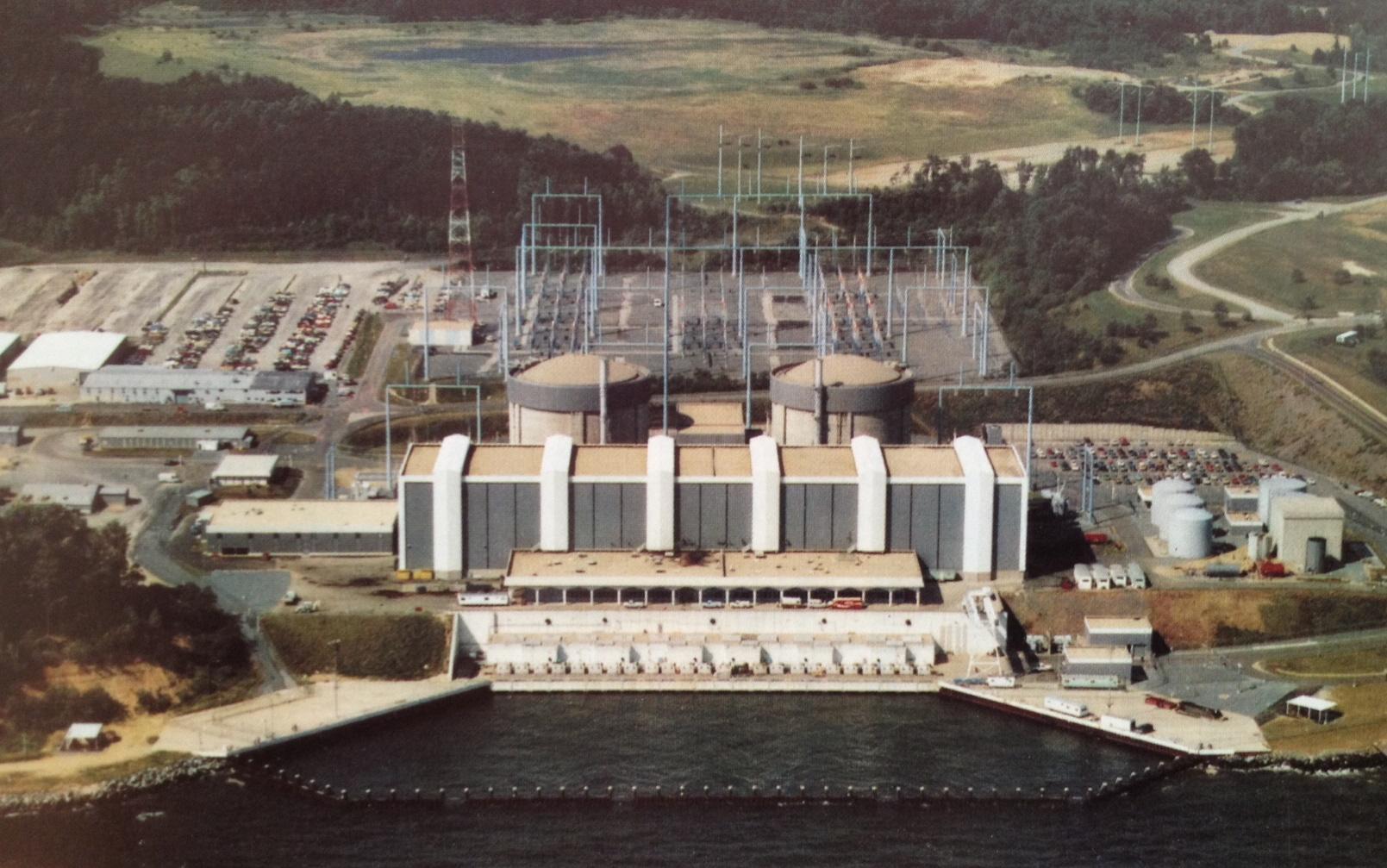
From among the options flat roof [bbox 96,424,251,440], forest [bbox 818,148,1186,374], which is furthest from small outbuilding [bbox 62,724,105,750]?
forest [bbox 818,148,1186,374]

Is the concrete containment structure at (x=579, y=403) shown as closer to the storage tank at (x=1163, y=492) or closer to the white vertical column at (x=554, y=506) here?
the white vertical column at (x=554, y=506)

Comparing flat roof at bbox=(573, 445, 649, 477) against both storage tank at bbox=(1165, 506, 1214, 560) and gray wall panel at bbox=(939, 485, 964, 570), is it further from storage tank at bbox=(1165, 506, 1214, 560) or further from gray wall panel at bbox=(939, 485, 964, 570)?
storage tank at bbox=(1165, 506, 1214, 560)

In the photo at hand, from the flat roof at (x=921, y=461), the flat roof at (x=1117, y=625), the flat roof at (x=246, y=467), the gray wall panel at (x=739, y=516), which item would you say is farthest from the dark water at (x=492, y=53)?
the flat roof at (x=1117, y=625)

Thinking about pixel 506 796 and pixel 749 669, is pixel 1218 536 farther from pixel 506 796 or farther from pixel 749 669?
pixel 506 796

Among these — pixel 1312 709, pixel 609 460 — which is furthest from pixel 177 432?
pixel 1312 709

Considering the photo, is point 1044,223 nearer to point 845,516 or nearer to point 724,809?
point 845,516
